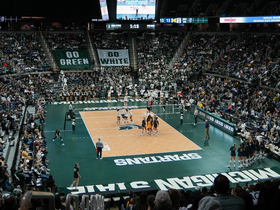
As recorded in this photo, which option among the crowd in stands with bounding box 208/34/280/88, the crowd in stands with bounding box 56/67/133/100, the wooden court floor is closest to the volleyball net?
the wooden court floor

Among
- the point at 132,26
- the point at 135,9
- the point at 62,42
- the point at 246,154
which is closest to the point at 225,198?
the point at 246,154

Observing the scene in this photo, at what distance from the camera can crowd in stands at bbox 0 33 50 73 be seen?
1639 inches

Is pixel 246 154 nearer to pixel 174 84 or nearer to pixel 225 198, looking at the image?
pixel 225 198

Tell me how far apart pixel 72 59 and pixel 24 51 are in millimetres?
6475

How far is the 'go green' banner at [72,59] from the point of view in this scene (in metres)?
45.8

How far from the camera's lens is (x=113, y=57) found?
48125mm

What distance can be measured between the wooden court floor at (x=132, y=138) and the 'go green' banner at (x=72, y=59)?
1750 centimetres

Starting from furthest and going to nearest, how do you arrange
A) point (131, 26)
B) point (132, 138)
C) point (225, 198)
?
point (131, 26), point (132, 138), point (225, 198)

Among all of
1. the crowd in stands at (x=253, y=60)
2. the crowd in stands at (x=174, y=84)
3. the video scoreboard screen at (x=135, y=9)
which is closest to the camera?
the crowd in stands at (x=174, y=84)

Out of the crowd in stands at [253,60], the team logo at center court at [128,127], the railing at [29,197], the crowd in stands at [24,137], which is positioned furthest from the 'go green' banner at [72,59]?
the railing at [29,197]

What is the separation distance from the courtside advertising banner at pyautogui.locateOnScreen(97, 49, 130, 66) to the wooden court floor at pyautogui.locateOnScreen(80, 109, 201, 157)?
18.9 metres

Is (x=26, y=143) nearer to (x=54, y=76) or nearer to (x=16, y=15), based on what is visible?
(x=54, y=76)

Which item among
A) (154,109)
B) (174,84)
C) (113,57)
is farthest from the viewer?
(113,57)

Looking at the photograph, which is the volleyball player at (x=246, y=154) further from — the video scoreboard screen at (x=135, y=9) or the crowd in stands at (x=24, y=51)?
the crowd in stands at (x=24, y=51)
